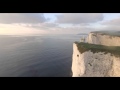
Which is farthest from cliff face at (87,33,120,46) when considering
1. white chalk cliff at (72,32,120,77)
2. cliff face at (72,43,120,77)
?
cliff face at (72,43,120,77)

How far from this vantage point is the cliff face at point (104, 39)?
2013cm

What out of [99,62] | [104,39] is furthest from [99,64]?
[104,39]

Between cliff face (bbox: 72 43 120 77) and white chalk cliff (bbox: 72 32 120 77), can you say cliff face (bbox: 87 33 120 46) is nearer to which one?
white chalk cliff (bbox: 72 32 120 77)

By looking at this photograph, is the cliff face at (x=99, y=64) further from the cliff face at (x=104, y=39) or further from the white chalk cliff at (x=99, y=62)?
the cliff face at (x=104, y=39)

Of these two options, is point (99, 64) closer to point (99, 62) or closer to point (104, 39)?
point (99, 62)

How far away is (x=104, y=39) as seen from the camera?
2208cm

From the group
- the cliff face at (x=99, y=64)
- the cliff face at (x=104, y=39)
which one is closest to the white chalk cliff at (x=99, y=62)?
the cliff face at (x=99, y=64)

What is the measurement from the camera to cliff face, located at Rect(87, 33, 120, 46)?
20.1 meters
